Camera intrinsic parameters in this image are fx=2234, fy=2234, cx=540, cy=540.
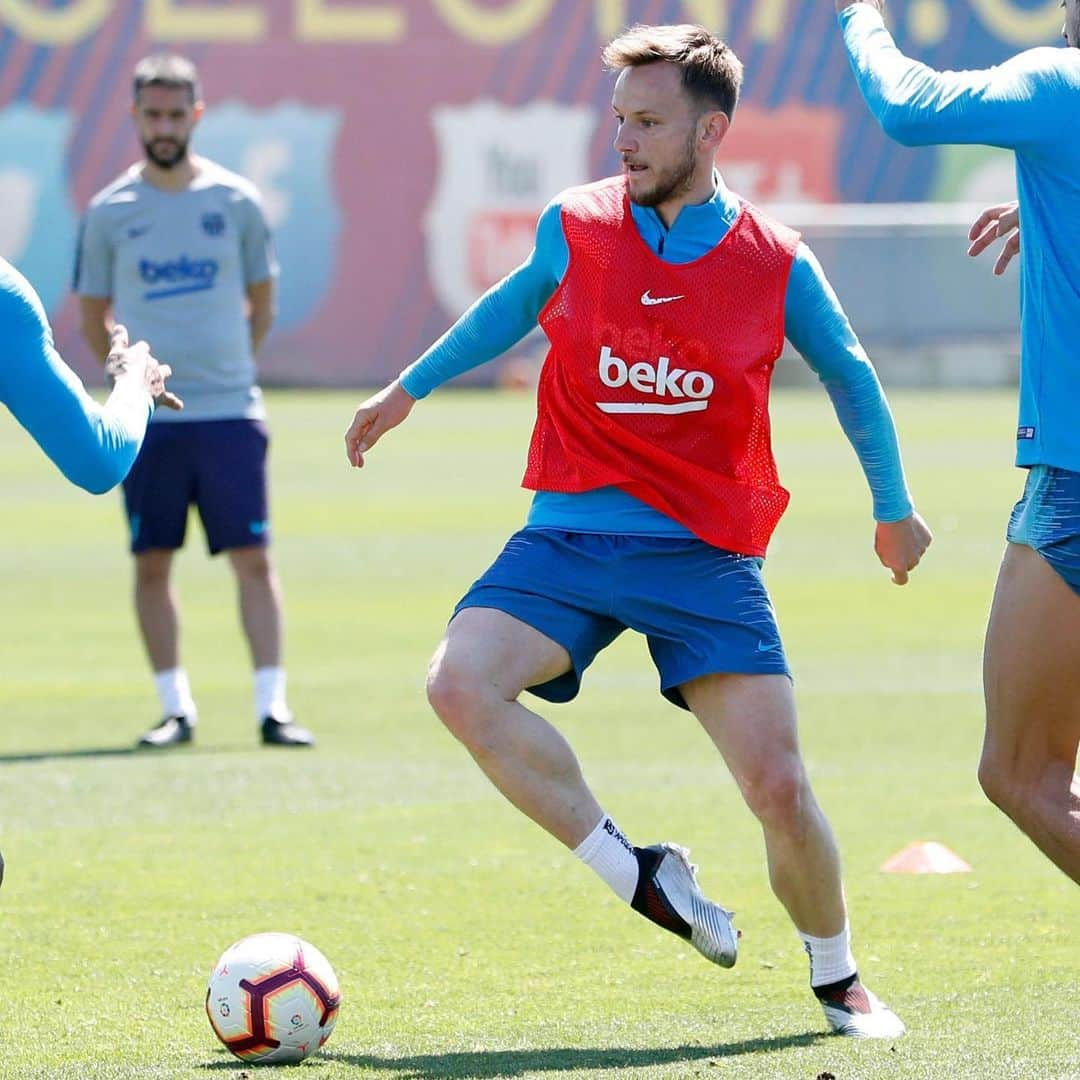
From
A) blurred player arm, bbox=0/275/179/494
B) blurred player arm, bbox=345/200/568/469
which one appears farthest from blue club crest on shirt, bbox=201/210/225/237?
blurred player arm, bbox=0/275/179/494

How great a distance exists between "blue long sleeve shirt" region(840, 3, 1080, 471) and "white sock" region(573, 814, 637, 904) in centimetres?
137

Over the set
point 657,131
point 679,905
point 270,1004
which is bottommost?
point 270,1004

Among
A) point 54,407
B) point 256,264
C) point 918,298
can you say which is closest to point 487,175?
point 918,298

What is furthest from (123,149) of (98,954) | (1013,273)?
(98,954)

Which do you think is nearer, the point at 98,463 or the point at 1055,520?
the point at 98,463

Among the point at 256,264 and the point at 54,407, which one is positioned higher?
the point at 54,407

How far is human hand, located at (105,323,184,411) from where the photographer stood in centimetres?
534

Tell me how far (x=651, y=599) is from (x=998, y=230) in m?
1.30

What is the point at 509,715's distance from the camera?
5438mm

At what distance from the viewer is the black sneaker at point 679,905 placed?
5488 mm

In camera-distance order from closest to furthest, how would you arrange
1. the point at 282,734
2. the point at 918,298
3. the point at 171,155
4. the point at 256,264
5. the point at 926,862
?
the point at 926,862, the point at 282,734, the point at 171,155, the point at 256,264, the point at 918,298

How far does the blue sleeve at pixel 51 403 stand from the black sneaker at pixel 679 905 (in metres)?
1.64

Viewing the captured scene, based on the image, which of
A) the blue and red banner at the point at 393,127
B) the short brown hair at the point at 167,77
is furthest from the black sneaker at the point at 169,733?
the blue and red banner at the point at 393,127

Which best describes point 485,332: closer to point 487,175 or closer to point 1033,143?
point 1033,143
